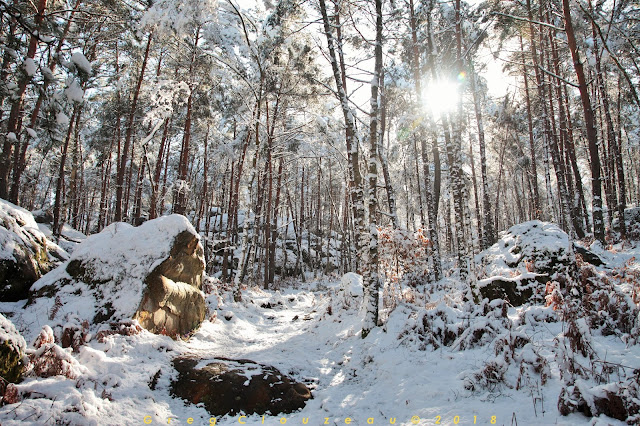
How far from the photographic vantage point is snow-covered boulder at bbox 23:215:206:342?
5.87 metres

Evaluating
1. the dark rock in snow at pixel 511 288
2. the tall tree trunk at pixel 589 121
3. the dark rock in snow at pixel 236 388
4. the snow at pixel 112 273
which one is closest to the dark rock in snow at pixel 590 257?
the tall tree trunk at pixel 589 121

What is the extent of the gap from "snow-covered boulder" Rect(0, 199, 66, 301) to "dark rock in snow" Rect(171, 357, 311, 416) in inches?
136

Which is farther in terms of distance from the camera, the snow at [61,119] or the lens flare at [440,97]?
the lens flare at [440,97]

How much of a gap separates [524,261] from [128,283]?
957 cm

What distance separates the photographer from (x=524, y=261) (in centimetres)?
883

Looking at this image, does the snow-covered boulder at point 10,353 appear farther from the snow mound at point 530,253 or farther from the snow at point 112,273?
the snow mound at point 530,253

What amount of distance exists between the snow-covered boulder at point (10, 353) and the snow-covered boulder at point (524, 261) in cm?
789

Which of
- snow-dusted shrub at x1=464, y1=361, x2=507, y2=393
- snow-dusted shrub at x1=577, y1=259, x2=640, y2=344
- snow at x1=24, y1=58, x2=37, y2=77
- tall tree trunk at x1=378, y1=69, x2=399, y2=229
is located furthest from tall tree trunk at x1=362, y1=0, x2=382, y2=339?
snow at x1=24, y1=58, x2=37, y2=77

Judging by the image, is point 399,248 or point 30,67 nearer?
point 30,67

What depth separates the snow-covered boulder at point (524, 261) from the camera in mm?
6975

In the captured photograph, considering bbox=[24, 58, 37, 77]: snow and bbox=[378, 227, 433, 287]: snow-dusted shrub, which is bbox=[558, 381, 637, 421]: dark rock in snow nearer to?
bbox=[378, 227, 433, 287]: snow-dusted shrub

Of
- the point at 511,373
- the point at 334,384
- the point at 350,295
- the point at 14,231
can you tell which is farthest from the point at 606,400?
the point at 14,231

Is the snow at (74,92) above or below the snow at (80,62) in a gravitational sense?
below

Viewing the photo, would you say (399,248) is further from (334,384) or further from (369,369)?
(334,384)
